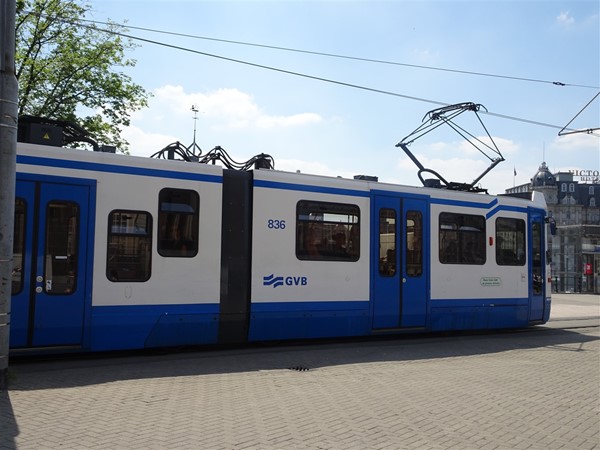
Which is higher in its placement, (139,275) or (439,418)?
(139,275)

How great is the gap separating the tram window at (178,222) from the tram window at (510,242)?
753 cm

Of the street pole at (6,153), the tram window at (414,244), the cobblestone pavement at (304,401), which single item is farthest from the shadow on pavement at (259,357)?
the tram window at (414,244)

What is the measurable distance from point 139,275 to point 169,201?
4.30 ft

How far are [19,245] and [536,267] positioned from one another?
462 inches

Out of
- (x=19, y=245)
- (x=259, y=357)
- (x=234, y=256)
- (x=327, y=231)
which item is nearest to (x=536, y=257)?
(x=327, y=231)

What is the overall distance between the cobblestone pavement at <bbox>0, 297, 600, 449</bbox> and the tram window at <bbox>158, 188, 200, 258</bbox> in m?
1.82

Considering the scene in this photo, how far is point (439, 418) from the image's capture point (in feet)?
20.0

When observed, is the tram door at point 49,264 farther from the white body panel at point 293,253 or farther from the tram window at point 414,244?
the tram window at point 414,244

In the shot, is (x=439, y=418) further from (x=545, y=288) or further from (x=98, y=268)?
(x=545, y=288)

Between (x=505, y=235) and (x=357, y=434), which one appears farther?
(x=505, y=235)

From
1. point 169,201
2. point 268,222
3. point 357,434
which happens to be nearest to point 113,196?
point 169,201

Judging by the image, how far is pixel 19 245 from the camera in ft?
26.6

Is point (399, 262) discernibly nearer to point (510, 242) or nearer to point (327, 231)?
point (327, 231)

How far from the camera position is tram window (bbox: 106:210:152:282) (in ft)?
29.1
